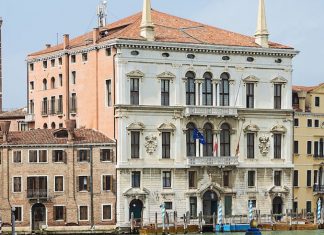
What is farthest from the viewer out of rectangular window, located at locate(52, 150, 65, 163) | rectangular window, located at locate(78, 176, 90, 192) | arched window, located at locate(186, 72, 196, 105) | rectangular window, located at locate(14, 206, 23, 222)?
arched window, located at locate(186, 72, 196, 105)

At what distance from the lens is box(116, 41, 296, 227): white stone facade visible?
183ft

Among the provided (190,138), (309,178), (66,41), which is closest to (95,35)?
(66,41)

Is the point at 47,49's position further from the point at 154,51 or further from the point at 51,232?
the point at 51,232

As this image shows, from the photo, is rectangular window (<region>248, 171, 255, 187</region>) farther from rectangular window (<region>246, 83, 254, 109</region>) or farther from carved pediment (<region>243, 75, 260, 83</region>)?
carved pediment (<region>243, 75, 260, 83</region>)

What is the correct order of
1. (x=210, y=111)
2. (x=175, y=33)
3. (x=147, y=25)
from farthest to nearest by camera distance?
(x=175, y=33) → (x=210, y=111) → (x=147, y=25)

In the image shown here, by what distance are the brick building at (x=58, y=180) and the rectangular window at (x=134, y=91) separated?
2.37 metres

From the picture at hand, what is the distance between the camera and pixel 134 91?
5622 centimetres

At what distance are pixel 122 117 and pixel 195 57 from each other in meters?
5.28

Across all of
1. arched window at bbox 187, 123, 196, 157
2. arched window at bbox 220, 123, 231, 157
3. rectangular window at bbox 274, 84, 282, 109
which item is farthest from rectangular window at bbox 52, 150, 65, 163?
rectangular window at bbox 274, 84, 282, 109

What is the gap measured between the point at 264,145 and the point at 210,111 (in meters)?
4.06

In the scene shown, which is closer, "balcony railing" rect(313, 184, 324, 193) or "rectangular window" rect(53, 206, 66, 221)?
"rectangular window" rect(53, 206, 66, 221)

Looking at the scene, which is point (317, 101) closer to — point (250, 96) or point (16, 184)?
point (250, 96)

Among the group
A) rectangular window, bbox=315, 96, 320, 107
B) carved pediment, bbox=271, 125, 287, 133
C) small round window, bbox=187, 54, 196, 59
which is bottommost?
carved pediment, bbox=271, 125, 287, 133

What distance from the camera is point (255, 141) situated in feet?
195
